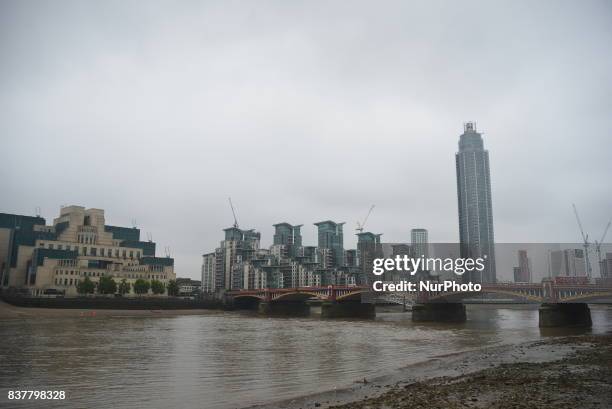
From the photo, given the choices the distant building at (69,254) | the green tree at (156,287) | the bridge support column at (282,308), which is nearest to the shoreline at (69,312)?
the bridge support column at (282,308)

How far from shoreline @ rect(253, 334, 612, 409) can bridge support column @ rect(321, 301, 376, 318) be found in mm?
77846

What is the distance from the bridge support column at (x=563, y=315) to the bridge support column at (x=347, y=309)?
47613mm

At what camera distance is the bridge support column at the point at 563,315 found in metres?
72.2

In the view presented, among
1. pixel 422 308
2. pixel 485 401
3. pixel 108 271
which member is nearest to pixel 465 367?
pixel 485 401

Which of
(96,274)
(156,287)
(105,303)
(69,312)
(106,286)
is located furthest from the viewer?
(96,274)

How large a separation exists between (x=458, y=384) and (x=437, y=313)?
70.6 metres

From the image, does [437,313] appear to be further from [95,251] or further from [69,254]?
[95,251]

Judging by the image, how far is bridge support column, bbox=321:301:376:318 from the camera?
112125mm

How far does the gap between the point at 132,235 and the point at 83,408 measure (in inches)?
6868

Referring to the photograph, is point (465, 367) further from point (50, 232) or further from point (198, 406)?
point (50, 232)

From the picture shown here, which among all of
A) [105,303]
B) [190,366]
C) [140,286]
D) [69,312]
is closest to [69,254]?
[140,286]

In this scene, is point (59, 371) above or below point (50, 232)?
below

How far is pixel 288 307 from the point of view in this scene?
13812 centimetres

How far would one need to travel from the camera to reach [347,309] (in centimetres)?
11425
